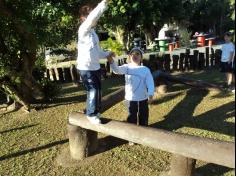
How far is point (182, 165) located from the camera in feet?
15.8

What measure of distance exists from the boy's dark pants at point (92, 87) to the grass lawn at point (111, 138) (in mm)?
1072

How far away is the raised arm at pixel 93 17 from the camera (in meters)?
3.99

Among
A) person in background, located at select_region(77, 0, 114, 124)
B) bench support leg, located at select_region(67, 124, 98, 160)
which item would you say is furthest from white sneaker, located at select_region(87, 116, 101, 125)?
bench support leg, located at select_region(67, 124, 98, 160)

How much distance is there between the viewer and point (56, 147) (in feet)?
21.2

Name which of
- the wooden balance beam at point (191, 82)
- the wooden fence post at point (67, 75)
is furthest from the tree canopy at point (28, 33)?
the wooden fence post at point (67, 75)

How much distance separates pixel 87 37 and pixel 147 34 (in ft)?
70.8

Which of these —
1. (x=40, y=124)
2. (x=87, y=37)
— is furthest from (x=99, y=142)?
(x=87, y=37)

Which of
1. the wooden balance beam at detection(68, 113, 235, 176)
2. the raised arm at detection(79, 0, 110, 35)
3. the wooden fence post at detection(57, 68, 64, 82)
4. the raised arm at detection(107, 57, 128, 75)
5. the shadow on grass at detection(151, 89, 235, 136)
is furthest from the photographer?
the wooden fence post at detection(57, 68, 64, 82)

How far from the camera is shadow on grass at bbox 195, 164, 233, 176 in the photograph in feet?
17.0

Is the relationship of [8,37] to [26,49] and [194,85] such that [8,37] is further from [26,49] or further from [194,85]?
[194,85]

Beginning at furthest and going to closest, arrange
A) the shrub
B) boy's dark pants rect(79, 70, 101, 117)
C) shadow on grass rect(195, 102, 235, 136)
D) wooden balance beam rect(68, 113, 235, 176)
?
the shrub < shadow on grass rect(195, 102, 235, 136) < boy's dark pants rect(79, 70, 101, 117) < wooden balance beam rect(68, 113, 235, 176)

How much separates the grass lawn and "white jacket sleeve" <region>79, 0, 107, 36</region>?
81.8 inches

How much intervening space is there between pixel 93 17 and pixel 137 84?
1.97 metres

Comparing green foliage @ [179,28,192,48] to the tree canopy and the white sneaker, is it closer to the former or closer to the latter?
the tree canopy
